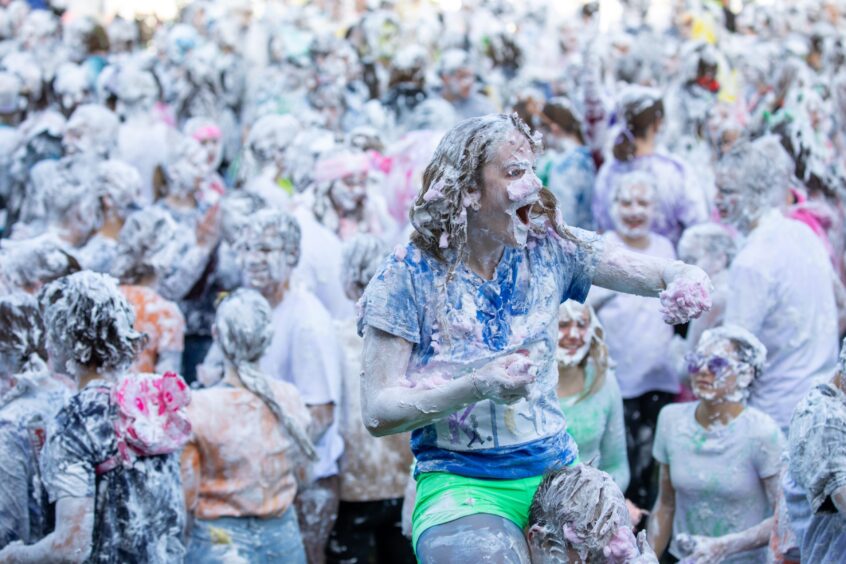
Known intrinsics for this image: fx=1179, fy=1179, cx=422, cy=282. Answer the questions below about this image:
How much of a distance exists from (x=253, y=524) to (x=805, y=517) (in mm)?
2165

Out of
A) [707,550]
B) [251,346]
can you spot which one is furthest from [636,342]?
[251,346]

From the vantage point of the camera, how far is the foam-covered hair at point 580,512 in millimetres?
2988

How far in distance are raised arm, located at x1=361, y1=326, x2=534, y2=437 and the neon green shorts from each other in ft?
0.65

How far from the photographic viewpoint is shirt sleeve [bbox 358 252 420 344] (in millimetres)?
3084

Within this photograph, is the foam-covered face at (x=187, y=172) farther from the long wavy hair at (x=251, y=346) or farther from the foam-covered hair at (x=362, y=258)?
the long wavy hair at (x=251, y=346)

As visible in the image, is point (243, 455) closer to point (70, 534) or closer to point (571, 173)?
point (70, 534)

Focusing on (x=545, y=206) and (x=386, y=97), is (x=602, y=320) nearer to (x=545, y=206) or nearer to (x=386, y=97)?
(x=545, y=206)

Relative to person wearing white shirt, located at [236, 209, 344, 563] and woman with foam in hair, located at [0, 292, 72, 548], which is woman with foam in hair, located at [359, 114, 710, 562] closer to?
woman with foam in hair, located at [0, 292, 72, 548]

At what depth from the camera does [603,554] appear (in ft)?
9.82

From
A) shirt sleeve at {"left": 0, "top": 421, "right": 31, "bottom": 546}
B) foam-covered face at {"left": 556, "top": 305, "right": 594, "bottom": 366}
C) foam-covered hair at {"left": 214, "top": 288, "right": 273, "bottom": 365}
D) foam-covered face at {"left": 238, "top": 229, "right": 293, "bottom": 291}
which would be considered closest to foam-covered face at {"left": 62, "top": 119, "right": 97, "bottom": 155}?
foam-covered face at {"left": 238, "top": 229, "right": 293, "bottom": 291}

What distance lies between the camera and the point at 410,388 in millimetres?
3021

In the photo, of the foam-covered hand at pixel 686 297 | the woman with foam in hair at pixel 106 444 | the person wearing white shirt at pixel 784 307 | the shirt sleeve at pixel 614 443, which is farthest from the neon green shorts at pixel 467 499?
the person wearing white shirt at pixel 784 307

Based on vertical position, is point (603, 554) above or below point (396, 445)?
above

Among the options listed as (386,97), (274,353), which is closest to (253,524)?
(274,353)
